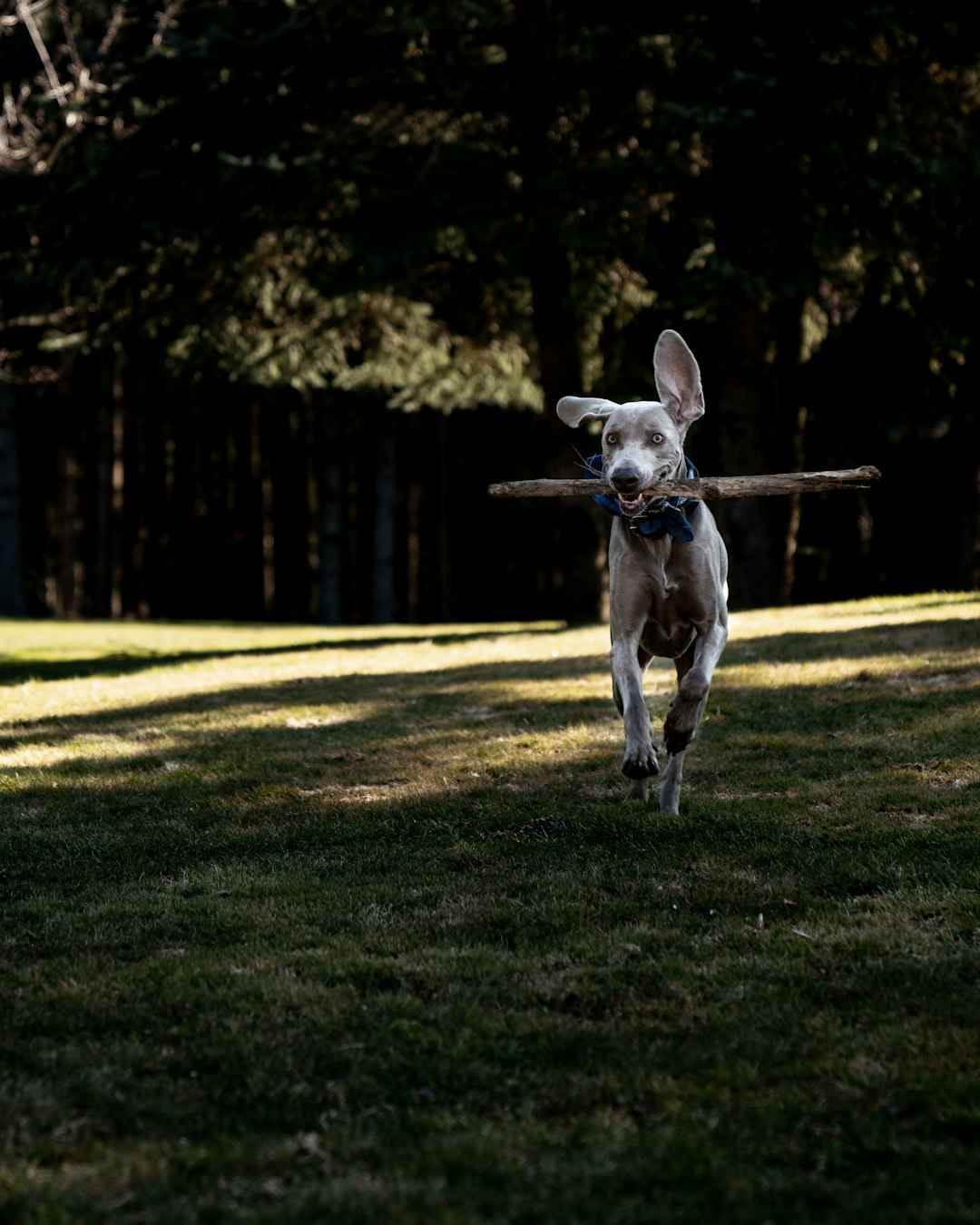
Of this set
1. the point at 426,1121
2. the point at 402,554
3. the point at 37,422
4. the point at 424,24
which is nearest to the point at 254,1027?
the point at 426,1121

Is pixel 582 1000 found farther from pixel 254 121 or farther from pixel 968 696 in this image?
pixel 254 121

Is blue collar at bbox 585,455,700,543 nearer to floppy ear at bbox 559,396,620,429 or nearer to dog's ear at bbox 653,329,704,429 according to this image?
dog's ear at bbox 653,329,704,429

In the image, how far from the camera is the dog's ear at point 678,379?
276 inches

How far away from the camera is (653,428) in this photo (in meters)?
6.73

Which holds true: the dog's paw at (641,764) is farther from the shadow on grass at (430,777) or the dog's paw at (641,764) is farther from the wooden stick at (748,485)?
the wooden stick at (748,485)

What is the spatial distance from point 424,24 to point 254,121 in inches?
92.9

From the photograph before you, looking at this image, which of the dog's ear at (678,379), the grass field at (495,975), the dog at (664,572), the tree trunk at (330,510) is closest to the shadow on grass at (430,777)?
the grass field at (495,975)

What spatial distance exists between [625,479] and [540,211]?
10.1 meters

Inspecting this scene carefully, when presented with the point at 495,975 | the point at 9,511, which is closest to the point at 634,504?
the point at 495,975

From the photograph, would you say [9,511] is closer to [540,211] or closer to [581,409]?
[540,211]

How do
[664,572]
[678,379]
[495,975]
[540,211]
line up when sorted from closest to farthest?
1. [495,975]
2. [664,572]
3. [678,379]
4. [540,211]

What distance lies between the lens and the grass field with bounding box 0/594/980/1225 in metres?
3.28

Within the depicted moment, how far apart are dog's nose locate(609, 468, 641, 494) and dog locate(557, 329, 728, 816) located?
Result: 0.64ft

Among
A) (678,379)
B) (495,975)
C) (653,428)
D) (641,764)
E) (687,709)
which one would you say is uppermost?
(678,379)
